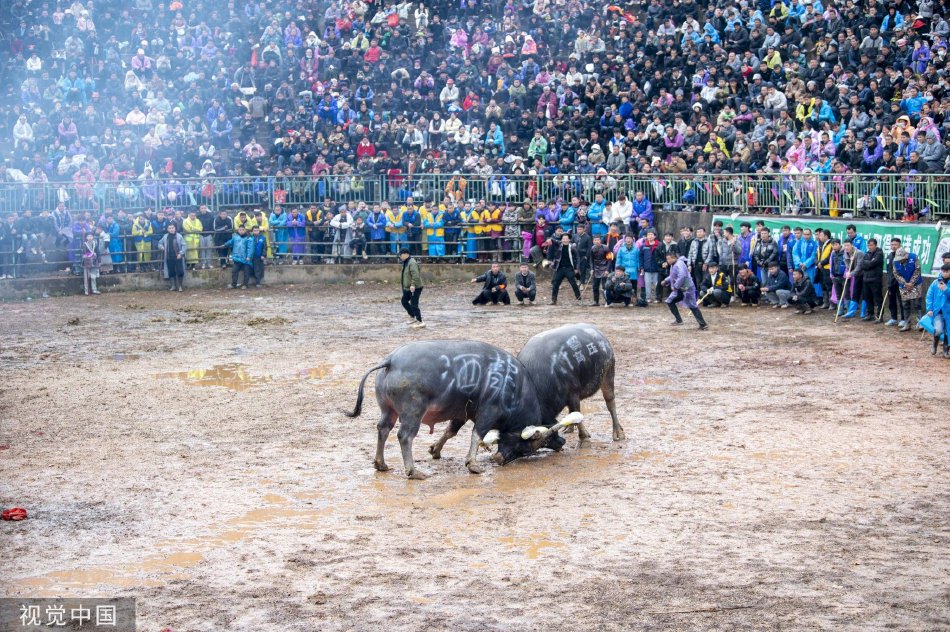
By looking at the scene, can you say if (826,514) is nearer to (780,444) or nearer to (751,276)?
(780,444)

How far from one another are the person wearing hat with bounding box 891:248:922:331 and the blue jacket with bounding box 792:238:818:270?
251 centimetres

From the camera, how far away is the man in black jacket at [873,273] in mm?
21484

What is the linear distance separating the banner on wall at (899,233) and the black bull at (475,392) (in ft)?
33.3

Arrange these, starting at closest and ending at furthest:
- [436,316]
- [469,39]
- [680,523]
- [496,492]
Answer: [680,523] → [496,492] → [436,316] → [469,39]

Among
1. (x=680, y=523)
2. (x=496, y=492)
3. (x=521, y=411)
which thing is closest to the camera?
(x=680, y=523)

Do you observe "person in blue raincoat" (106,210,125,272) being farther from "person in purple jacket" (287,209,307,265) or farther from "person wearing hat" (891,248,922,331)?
"person wearing hat" (891,248,922,331)

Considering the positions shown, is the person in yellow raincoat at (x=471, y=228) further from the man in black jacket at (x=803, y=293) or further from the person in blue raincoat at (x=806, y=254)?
the man in black jacket at (x=803, y=293)

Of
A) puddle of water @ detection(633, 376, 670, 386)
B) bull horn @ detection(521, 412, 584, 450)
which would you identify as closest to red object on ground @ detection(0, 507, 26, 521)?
bull horn @ detection(521, 412, 584, 450)

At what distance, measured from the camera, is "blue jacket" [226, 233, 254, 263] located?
2862 centimetres

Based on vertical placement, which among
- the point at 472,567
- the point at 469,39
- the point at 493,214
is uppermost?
the point at 469,39

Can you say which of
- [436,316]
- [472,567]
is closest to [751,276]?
[436,316]

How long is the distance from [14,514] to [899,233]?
16.3 meters

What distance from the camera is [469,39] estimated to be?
36.0m

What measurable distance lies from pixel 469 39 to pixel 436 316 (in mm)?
14714
